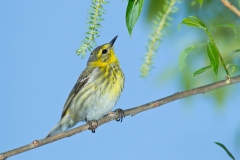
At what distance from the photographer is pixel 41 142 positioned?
777 mm

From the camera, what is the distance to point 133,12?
620mm

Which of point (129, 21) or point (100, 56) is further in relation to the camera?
point (100, 56)

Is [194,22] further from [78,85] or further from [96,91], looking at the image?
[78,85]

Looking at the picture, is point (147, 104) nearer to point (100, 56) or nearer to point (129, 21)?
point (129, 21)

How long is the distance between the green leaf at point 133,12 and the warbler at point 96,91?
0.92 meters

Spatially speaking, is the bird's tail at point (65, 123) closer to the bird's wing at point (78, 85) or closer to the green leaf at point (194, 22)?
the bird's wing at point (78, 85)

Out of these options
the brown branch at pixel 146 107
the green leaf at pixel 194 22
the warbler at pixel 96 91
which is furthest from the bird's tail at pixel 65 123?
the green leaf at pixel 194 22

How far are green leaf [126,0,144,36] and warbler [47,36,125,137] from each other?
3.00ft

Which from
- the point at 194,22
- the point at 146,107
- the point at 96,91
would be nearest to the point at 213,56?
the point at 194,22

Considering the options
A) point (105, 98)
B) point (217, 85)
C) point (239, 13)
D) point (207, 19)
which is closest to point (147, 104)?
point (217, 85)

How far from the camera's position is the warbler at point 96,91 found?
1562 millimetres

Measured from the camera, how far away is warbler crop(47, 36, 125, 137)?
5.12 feet

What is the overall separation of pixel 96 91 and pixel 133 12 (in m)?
1.00

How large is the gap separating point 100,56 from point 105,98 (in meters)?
0.24
